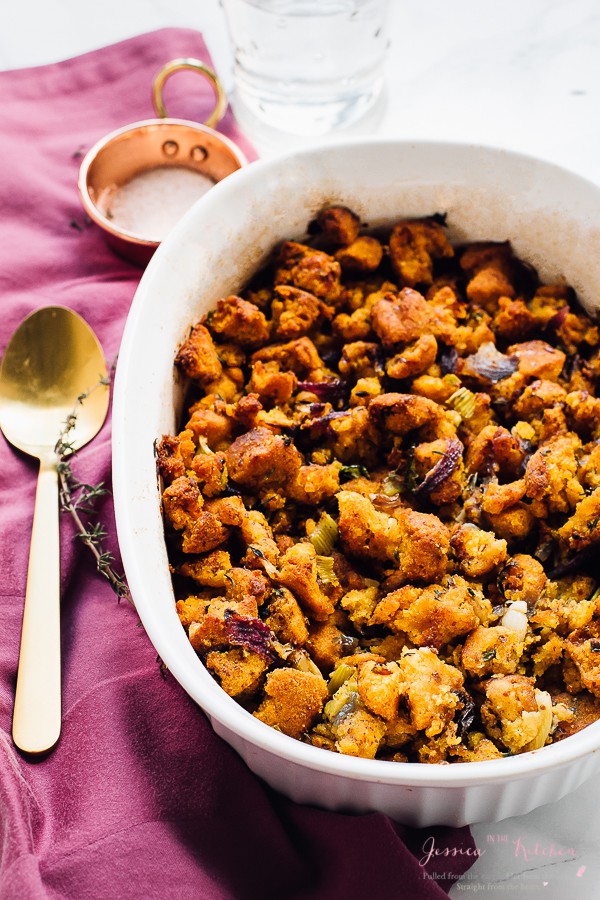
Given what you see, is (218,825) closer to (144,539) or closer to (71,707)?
(71,707)

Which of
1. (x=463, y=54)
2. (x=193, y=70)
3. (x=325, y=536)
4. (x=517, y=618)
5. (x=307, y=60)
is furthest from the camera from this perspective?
(x=463, y=54)

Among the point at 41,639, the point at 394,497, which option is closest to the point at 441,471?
the point at 394,497

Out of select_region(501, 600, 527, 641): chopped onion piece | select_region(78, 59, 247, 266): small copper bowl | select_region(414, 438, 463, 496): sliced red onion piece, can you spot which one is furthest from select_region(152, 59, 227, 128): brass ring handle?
select_region(501, 600, 527, 641): chopped onion piece

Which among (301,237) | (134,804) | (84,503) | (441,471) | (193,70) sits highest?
(193,70)

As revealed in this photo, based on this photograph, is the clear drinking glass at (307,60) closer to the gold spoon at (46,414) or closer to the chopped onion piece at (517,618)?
the gold spoon at (46,414)

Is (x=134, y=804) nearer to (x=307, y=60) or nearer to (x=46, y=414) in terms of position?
(x=46, y=414)

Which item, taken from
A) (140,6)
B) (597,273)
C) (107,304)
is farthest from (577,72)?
(107,304)

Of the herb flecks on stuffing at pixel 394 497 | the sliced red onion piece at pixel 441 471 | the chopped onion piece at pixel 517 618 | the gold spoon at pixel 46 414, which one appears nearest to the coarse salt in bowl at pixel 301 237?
the herb flecks on stuffing at pixel 394 497
